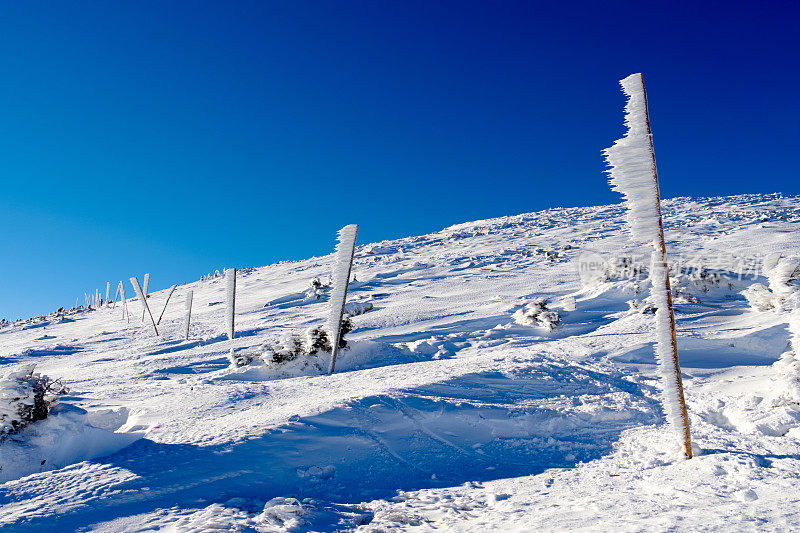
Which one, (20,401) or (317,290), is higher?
(317,290)

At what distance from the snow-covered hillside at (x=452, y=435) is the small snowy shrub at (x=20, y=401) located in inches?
3.8

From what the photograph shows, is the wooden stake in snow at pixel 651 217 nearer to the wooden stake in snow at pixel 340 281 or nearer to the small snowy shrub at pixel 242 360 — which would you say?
the wooden stake in snow at pixel 340 281

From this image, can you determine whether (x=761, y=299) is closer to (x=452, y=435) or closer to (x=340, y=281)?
(x=452, y=435)

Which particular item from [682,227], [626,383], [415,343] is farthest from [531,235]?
[626,383]

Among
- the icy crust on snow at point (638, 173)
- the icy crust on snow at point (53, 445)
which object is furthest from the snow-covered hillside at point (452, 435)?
the icy crust on snow at point (638, 173)

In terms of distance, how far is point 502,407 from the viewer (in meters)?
4.67

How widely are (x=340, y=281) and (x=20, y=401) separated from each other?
485cm

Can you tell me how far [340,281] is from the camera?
7953 millimetres

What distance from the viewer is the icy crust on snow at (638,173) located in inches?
134

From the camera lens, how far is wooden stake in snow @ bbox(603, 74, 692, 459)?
11.1 ft

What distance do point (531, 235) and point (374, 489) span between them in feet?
84.9

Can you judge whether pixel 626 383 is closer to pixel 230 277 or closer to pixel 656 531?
pixel 656 531

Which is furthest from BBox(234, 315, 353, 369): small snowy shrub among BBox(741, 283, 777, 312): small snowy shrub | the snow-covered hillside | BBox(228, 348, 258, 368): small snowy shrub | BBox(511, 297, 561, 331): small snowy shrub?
BBox(741, 283, 777, 312): small snowy shrub

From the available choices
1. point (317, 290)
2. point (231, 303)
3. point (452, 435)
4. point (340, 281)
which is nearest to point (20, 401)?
point (452, 435)
